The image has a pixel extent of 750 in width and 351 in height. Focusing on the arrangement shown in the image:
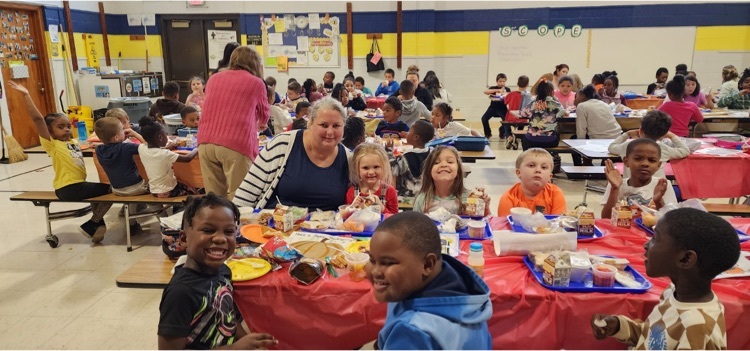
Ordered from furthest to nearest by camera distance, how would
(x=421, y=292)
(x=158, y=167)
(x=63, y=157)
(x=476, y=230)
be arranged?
(x=63, y=157) < (x=158, y=167) < (x=476, y=230) < (x=421, y=292)

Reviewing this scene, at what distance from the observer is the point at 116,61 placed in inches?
457

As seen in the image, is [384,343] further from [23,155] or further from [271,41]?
[271,41]

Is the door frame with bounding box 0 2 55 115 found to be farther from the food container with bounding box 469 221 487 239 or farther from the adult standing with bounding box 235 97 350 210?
the food container with bounding box 469 221 487 239

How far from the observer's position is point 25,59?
29.2 ft

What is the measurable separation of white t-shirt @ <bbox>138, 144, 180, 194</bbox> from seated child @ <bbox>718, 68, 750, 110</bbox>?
818cm

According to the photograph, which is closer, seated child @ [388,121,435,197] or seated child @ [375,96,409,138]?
seated child @ [388,121,435,197]

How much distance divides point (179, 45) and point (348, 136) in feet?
29.8

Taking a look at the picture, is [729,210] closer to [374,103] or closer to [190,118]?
[190,118]

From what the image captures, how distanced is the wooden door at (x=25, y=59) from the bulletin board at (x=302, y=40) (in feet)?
14.2

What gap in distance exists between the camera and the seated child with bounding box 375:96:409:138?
564 cm

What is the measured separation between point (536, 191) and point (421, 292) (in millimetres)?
1781

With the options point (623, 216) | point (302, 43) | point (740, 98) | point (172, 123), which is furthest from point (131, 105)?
point (740, 98)

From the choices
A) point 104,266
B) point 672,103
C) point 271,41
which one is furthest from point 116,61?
point 672,103

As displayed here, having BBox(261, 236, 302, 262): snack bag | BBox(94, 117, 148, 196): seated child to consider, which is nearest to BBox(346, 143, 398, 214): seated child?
BBox(261, 236, 302, 262): snack bag
